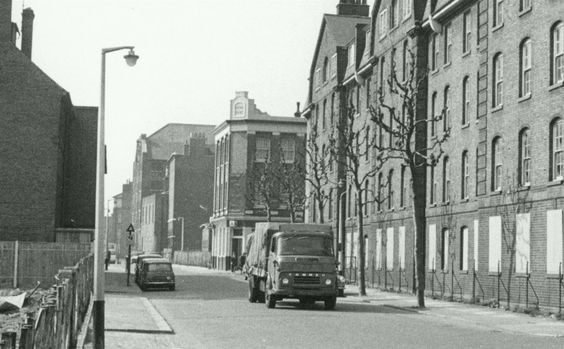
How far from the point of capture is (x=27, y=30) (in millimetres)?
57594

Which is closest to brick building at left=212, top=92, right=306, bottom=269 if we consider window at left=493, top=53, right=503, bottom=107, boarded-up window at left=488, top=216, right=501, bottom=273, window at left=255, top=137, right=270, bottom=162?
window at left=255, top=137, right=270, bottom=162

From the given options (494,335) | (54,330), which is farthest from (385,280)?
(54,330)

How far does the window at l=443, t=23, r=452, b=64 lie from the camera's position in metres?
39.9

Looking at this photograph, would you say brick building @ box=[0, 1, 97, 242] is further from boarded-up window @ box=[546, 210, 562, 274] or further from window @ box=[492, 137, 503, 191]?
boarded-up window @ box=[546, 210, 562, 274]

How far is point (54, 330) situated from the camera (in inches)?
404

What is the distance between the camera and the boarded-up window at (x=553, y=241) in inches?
1097

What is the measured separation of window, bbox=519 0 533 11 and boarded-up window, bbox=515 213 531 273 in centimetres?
724

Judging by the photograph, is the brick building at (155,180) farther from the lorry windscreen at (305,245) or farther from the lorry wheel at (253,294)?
the lorry windscreen at (305,245)

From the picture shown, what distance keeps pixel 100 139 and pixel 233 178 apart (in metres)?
69.9

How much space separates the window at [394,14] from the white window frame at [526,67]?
638 inches

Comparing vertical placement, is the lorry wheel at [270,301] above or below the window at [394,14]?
below

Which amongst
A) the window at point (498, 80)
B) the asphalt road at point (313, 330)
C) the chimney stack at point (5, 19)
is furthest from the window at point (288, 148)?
the asphalt road at point (313, 330)

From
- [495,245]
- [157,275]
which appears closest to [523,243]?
[495,245]

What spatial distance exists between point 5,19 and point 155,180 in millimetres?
86627
